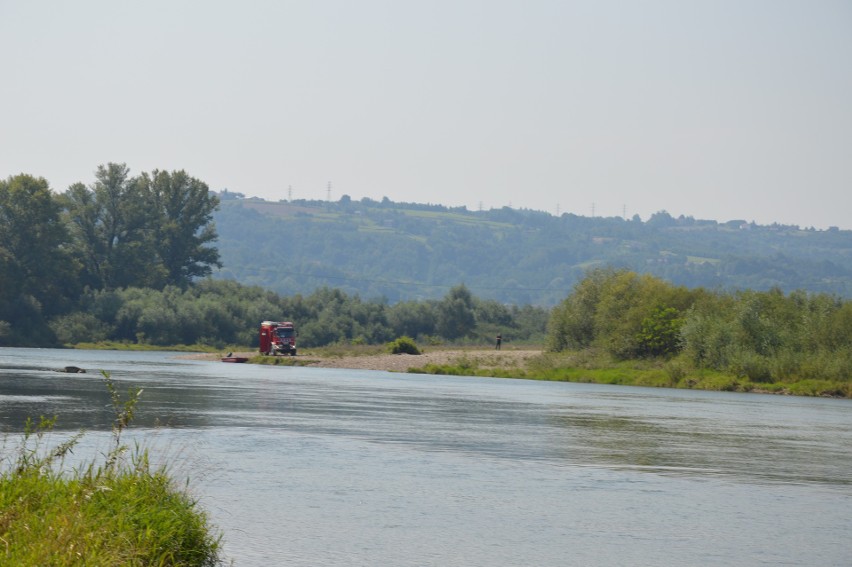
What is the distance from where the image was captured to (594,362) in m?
80.3

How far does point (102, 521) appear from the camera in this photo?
1359 centimetres

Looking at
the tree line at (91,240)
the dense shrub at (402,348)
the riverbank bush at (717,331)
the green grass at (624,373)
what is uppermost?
the tree line at (91,240)

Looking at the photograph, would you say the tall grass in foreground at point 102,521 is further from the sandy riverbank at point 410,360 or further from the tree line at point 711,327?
the sandy riverbank at point 410,360

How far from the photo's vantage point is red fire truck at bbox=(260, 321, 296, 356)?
98.6 meters

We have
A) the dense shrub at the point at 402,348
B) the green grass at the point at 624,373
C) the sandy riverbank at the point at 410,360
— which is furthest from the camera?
the dense shrub at the point at 402,348

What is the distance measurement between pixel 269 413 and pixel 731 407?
22334 millimetres

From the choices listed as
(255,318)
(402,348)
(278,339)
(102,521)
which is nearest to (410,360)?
(402,348)

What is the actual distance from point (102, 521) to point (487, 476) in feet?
39.0

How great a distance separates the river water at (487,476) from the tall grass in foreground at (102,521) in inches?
47.4

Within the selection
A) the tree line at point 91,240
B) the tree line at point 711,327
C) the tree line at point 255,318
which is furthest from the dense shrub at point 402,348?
the tree line at point 91,240

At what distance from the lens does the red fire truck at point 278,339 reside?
3883 inches

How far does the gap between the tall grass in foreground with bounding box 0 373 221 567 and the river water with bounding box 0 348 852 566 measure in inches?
47.4

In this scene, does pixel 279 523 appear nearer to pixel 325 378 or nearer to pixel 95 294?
pixel 325 378

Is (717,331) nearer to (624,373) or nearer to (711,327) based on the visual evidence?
(711,327)
